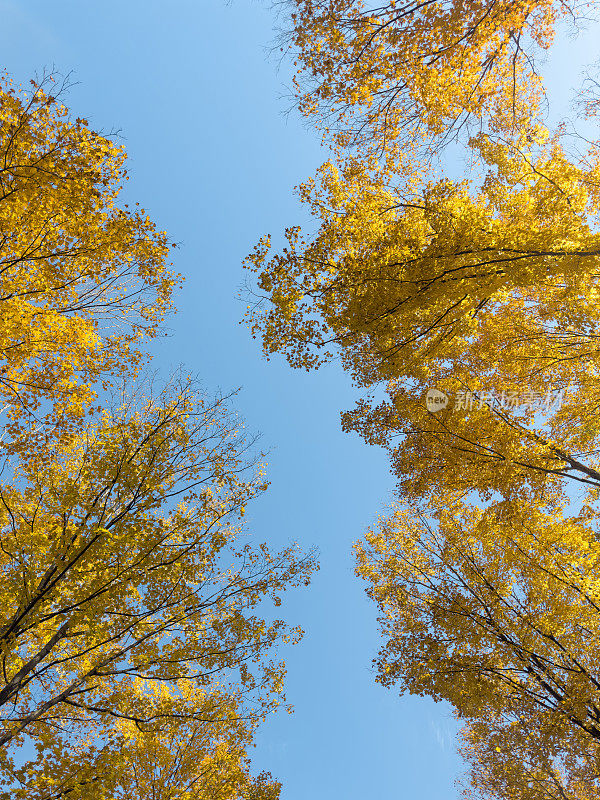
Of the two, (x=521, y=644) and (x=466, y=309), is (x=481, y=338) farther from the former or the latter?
(x=521, y=644)

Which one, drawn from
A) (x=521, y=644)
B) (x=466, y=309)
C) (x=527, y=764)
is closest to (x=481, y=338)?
(x=466, y=309)

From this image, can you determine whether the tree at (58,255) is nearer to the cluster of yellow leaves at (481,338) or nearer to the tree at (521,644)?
the cluster of yellow leaves at (481,338)

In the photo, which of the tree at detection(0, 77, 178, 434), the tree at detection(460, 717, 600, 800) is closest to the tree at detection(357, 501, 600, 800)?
the tree at detection(460, 717, 600, 800)

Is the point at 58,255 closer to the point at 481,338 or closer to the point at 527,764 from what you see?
the point at 481,338

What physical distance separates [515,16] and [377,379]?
437 centimetres

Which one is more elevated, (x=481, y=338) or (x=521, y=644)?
(x=481, y=338)

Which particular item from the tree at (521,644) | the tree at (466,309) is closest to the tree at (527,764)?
the tree at (521,644)

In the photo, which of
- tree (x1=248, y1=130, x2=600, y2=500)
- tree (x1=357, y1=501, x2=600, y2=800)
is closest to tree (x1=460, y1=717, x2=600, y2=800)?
tree (x1=357, y1=501, x2=600, y2=800)

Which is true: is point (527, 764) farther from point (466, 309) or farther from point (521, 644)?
point (466, 309)

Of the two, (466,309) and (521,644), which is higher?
(466,309)

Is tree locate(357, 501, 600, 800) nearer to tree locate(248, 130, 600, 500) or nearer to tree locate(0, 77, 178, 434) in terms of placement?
tree locate(248, 130, 600, 500)

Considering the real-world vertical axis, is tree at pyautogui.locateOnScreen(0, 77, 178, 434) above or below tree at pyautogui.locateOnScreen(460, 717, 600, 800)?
above

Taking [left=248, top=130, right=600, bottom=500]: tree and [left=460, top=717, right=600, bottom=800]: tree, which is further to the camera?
[left=460, top=717, right=600, bottom=800]: tree

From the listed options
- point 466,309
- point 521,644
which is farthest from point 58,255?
point 521,644
